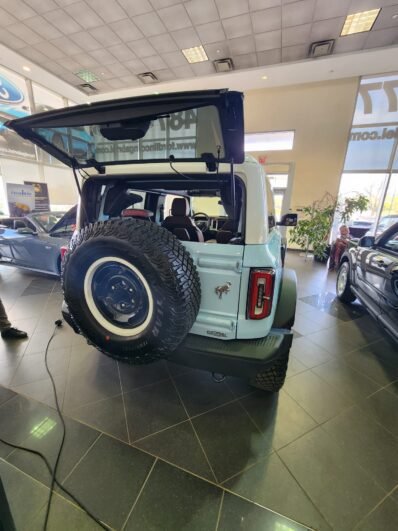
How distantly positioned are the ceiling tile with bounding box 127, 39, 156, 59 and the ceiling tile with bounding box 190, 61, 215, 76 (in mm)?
1009

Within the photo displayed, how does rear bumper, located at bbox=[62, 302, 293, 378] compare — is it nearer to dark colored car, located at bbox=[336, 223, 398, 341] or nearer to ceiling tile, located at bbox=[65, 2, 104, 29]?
dark colored car, located at bbox=[336, 223, 398, 341]

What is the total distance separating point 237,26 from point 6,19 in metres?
4.27

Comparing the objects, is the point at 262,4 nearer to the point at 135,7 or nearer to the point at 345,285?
the point at 135,7

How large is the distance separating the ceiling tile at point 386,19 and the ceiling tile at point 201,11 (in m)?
2.72

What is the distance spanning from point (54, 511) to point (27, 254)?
3.83 metres

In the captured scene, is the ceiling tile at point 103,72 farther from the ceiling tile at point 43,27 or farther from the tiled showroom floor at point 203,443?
the tiled showroom floor at point 203,443

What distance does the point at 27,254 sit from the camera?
3.81 meters

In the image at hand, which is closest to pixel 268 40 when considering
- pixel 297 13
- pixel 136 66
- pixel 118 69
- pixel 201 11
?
pixel 297 13

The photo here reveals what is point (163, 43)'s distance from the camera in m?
4.58

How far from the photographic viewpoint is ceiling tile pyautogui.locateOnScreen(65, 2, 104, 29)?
378cm

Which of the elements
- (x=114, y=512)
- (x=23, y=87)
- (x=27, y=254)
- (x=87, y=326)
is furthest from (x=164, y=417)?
(x=23, y=87)

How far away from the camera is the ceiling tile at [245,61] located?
4.84m

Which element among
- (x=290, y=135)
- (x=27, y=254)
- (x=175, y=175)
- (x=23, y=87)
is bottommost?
(x=27, y=254)

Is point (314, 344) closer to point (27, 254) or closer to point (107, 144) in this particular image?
point (107, 144)
